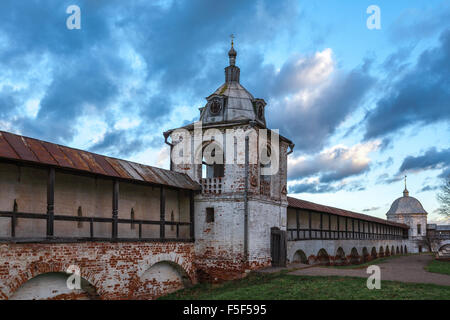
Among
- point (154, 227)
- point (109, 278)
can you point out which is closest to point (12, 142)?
point (109, 278)

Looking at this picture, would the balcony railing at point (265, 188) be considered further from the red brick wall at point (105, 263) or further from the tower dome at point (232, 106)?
the red brick wall at point (105, 263)

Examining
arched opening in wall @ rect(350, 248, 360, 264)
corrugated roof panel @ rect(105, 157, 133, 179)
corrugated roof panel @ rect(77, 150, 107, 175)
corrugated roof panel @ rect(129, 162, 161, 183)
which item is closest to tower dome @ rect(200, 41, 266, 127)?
corrugated roof panel @ rect(129, 162, 161, 183)

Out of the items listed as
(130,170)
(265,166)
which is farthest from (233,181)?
(130,170)

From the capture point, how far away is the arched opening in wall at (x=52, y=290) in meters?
11.1

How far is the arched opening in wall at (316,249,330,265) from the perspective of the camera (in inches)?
979

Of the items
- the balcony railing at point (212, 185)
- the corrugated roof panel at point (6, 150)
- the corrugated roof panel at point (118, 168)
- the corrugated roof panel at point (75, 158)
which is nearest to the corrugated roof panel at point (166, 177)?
the balcony railing at point (212, 185)

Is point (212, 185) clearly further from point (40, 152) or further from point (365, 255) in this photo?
point (365, 255)

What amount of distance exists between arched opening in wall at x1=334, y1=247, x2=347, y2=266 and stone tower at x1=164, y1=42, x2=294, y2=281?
33.9ft

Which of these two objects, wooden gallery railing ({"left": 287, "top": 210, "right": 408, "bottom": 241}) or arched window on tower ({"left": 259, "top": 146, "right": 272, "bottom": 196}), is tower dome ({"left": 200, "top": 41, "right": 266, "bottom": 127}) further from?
wooden gallery railing ({"left": 287, "top": 210, "right": 408, "bottom": 241})

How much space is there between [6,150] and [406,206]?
57.4 meters

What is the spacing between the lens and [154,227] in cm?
1728

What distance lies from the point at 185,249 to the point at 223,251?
4.82 ft

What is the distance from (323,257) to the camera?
83.7ft
